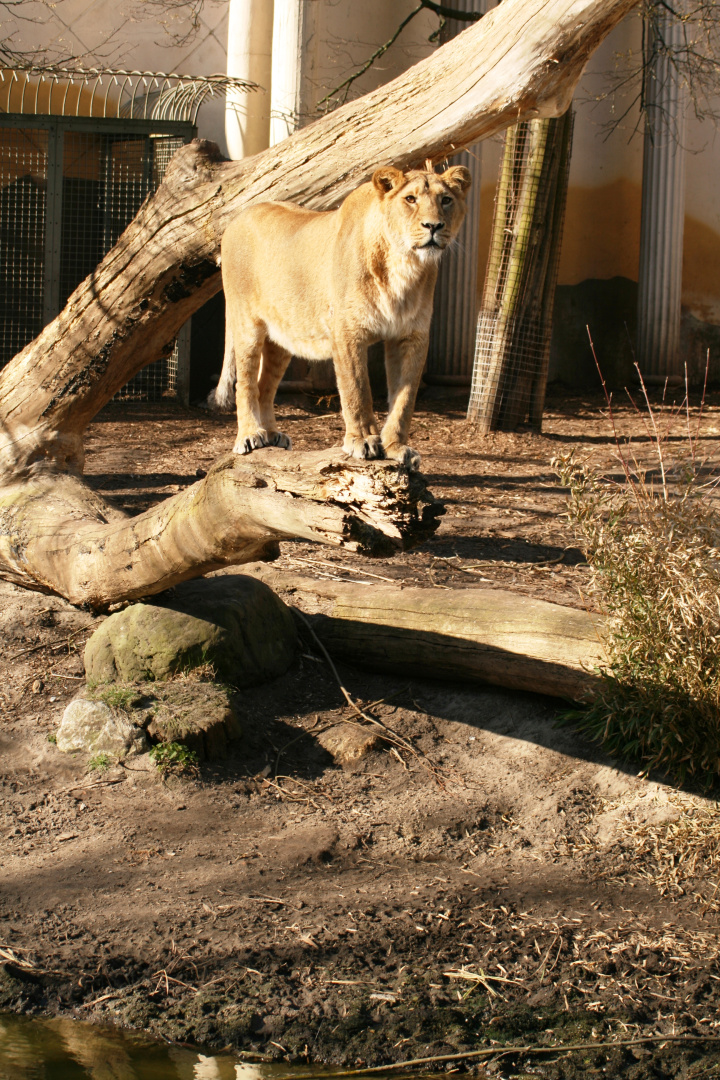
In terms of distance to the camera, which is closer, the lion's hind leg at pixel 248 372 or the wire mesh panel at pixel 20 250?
the lion's hind leg at pixel 248 372

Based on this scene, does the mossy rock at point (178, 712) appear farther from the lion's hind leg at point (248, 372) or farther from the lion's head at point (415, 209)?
the lion's head at point (415, 209)

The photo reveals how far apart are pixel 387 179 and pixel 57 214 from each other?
26.4ft

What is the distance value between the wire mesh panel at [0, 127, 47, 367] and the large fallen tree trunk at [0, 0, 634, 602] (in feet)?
18.8

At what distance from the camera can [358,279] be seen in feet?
16.5

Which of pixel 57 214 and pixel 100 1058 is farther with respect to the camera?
pixel 57 214

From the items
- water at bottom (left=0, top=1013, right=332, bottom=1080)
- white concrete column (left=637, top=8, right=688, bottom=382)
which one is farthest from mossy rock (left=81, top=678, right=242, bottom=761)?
white concrete column (left=637, top=8, right=688, bottom=382)

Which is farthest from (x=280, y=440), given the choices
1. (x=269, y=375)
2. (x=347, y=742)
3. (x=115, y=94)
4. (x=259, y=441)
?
(x=115, y=94)

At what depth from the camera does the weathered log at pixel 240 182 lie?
4.63m

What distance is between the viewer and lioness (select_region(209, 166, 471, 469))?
4887 millimetres

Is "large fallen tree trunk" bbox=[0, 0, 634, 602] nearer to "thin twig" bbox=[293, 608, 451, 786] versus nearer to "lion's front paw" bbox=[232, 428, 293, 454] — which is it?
"lion's front paw" bbox=[232, 428, 293, 454]

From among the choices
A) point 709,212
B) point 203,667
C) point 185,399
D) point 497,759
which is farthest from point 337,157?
point 709,212

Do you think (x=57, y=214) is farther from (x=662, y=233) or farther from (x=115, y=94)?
(x=662, y=233)

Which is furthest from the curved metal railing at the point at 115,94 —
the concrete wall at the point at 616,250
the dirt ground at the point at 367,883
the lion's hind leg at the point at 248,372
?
the dirt ground at the point at 367,883

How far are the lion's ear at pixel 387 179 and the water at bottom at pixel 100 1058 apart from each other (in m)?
3.80
